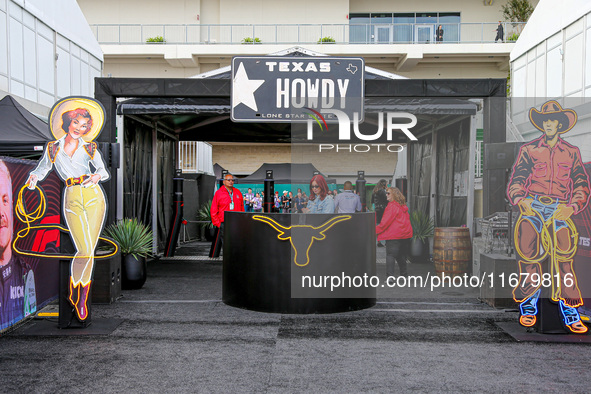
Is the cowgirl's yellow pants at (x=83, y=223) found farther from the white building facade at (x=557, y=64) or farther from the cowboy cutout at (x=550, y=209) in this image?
the white building facade at (x=557, y=64)

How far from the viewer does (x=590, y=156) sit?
40.1 ft

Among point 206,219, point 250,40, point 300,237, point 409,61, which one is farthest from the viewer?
point 409,61

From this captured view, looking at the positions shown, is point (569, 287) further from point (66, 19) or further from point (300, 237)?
point (66, 19)

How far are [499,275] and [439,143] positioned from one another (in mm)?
5395

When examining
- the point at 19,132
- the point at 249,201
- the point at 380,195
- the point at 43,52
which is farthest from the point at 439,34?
the point at 19,132

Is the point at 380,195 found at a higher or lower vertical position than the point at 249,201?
higher

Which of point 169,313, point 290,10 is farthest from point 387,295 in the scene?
point 290,10

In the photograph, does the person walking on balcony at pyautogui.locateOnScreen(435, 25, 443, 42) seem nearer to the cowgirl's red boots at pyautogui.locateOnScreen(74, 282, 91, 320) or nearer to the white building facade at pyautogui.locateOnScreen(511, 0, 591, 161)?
the white building facade at pyautogui.locateOnScreen(511, 0, 591, 161)

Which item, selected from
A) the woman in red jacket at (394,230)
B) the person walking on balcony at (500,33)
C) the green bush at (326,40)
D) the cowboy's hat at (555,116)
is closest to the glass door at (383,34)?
the green bush at (326,40)

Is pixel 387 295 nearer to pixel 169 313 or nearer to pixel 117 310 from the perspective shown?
pixel 169 313

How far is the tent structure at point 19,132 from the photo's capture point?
872cm

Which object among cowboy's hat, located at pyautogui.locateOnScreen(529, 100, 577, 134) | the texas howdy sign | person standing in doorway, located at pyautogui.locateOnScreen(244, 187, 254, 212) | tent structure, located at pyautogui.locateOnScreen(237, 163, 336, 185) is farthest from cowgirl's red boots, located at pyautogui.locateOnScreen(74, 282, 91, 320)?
person standing in doorway, located at pyautogui.locateOnScreen(244, 187, 254, 212)

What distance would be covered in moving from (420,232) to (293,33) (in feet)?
73.3

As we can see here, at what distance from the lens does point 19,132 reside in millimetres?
9164
